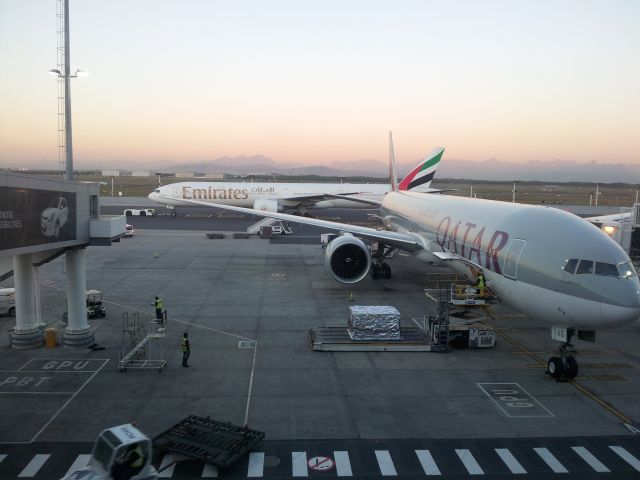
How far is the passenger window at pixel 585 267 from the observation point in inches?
561

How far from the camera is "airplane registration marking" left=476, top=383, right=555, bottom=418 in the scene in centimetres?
1396

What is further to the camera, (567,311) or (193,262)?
(193,262)

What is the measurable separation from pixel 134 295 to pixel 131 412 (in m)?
13.9

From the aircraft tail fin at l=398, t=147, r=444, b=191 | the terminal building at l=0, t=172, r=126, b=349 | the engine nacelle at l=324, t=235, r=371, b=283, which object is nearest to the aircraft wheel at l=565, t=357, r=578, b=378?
the engine nacelle at l=324, t=235, r=371, b=283

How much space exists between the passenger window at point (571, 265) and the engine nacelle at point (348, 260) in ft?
39.0

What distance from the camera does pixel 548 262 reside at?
1524 centimetres

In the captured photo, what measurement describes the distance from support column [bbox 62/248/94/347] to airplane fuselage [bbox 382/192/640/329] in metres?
14.5

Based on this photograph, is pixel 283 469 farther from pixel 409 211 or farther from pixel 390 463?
pixel 409 211

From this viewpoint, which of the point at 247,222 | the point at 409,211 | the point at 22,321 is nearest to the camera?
A: the point at 22,321

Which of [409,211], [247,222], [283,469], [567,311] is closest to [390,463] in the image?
[283,469]

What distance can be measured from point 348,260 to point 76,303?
12.6 metres

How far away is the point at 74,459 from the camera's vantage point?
11242 millimetres

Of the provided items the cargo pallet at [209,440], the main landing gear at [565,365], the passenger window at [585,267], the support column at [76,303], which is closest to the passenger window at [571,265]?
the passenger window at [585,267]

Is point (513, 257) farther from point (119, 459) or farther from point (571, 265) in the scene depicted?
point (119, 459)
